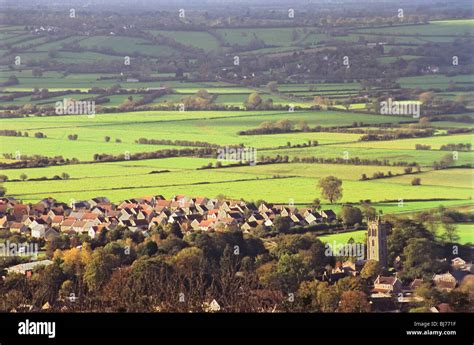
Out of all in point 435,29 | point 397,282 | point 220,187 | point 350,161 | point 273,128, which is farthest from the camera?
point 435,29

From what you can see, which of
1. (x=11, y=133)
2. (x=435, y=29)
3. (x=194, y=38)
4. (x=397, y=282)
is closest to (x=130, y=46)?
(x=194, y=38)

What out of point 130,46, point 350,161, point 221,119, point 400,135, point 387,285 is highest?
point 130,46

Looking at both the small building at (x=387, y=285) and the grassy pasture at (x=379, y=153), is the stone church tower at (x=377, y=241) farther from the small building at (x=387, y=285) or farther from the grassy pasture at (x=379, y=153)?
the grassy pasture at (x=379, y=153)

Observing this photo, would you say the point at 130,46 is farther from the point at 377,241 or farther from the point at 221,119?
the point at 377,241

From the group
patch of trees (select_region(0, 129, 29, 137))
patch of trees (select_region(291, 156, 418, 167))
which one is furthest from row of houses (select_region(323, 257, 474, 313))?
patch of trees (select_region(0, 129, 29, 137))

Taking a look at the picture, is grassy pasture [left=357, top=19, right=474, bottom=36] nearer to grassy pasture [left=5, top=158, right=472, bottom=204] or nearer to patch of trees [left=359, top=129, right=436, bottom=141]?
patch of trees [left=359, top=129, right=436, bottom=141]
